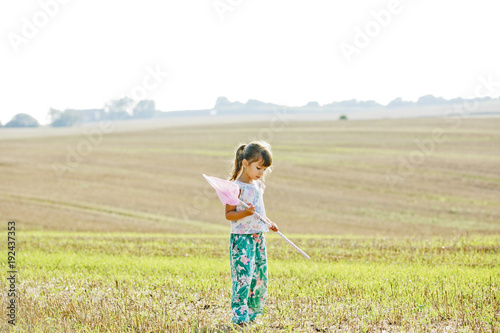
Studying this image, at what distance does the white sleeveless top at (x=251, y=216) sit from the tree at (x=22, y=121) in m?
163

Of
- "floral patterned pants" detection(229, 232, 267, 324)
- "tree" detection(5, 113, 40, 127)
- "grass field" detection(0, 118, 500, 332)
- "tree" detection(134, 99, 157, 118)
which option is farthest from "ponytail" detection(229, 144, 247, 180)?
"tree" detection(134, 99, 157, 118)

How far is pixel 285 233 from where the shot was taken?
2172cm

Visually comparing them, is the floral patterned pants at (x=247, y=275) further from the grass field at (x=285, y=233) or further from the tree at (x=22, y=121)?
the tree at (x=22, y=121)

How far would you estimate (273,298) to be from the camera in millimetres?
7770

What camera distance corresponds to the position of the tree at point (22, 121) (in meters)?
155

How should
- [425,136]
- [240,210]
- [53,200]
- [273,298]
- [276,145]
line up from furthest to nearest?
[425,136] → [276,145] → [53,200] → [273,298] → [240,210]

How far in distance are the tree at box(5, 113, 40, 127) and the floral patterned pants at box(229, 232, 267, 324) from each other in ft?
533

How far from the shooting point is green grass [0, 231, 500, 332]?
6508 mm

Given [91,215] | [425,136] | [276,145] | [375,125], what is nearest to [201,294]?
[91,215]

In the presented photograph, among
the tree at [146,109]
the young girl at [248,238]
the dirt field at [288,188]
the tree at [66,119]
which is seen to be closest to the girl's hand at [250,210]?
the young girl at [248,238]

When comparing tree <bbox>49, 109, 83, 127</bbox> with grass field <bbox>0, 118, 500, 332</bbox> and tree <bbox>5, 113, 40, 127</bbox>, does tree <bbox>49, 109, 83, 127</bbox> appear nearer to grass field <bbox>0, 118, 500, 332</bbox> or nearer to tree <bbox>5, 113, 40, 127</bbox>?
tree <bbox>5, 113, 40, 127</bbox>

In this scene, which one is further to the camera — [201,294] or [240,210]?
[201,294]

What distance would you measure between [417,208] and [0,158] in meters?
33.8

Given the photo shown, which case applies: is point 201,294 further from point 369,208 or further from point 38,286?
point 369,208
